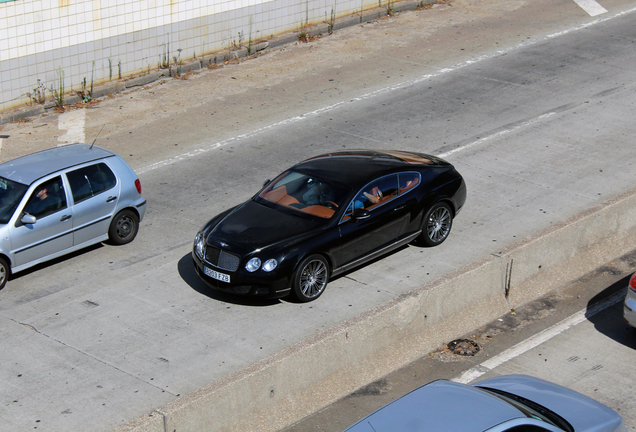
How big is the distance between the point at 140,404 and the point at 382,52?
14097 millimetres

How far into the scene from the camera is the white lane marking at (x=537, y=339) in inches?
340

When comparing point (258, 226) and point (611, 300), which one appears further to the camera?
point (611, 300)

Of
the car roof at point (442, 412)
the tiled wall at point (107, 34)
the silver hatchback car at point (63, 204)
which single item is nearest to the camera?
the car roof at point (442, 412)

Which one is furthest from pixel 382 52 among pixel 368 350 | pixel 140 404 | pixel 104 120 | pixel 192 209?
pixel 140 404

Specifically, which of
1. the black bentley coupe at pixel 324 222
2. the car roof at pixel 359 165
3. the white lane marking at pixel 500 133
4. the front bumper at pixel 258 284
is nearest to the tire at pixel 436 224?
the black bentley coupe at pixel 324 222

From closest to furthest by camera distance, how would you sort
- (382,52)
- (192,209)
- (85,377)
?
(85,377) < (192,209) < (382,52)

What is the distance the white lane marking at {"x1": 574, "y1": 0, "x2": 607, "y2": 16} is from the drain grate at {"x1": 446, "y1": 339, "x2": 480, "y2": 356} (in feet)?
54.0

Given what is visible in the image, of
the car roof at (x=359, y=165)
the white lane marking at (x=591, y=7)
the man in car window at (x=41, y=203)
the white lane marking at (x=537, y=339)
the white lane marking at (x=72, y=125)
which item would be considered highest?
the white lane marking at (x=591, y=7)

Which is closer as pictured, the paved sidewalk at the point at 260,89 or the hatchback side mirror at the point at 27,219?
the hatchback side mirror at the point at 27,219

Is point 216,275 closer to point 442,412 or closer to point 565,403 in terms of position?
point 442,412

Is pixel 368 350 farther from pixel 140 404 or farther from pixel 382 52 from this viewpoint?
pixel 382 52

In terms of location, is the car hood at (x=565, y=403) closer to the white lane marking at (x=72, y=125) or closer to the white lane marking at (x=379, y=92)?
the white lane marking at (x=379, y=92)

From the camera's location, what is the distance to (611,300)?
10312 millimetres

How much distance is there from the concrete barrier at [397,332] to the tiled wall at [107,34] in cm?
1089
